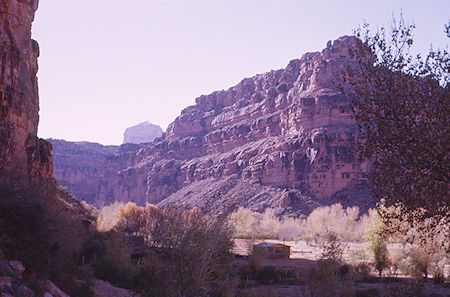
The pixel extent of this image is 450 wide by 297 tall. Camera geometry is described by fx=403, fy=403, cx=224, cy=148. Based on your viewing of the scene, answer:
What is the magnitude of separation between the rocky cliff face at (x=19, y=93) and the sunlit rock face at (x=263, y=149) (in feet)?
87.1

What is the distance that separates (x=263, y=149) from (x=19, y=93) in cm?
7070

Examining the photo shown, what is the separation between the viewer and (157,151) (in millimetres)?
127000

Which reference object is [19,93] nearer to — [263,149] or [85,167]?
[263,149]

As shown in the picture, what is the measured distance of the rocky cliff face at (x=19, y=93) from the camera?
18.1 m

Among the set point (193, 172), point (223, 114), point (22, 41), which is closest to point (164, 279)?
point (22, 41)

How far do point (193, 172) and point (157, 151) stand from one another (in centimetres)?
2755

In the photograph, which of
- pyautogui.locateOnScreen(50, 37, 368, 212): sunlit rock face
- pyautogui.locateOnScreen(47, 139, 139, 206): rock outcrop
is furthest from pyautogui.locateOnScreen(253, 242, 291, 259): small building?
pyautogui.locateOnScreen(47, 139, 139, 206): rock outcrop

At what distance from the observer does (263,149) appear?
87750mm

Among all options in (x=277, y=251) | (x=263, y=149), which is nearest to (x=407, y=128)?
(x=277, y=251)

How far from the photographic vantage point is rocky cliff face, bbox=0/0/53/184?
18.1 meters

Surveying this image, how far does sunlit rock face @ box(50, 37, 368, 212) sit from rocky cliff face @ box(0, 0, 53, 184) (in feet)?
87.1

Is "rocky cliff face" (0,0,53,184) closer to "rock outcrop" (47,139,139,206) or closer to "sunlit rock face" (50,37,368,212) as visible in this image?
"sunlit rock face" (50,37,368,212)

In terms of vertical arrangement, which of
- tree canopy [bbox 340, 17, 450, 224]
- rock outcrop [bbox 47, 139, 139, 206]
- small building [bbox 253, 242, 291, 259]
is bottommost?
small building [bbox 253, 242, 291, 259]

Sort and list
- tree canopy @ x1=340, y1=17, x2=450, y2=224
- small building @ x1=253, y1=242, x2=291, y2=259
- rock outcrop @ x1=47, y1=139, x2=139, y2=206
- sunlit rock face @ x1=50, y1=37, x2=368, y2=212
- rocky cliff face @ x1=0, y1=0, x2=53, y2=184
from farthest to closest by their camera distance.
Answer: rock outcrop @ x1=47, y1=139, x2=139, y2=206 < sunlit rock face @ x1=50, y1=37, x2=368, y2=212 < small building @ x1=253, y1=242, x2=291, y2=259 < rocky cliff face @ x1=0, y1=0, x2=53, y2=184 < tree canopy @ x1=340, y1=17, x2=450, y2=224
